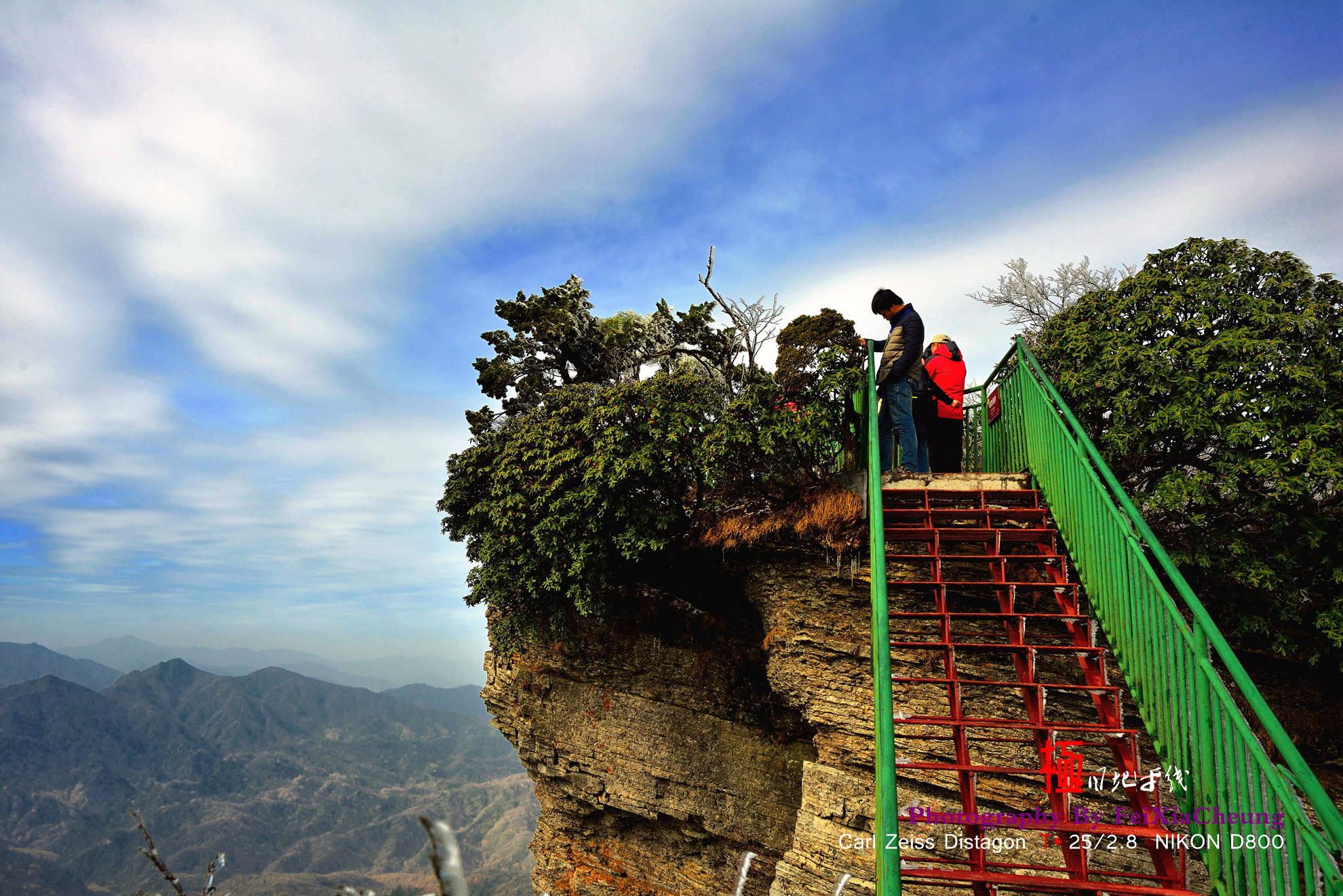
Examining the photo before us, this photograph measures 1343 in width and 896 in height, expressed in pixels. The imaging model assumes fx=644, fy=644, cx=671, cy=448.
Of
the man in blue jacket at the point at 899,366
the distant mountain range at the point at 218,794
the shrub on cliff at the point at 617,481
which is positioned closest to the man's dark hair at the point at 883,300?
the man in blue jacket at the point at 899,366

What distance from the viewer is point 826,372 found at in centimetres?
859

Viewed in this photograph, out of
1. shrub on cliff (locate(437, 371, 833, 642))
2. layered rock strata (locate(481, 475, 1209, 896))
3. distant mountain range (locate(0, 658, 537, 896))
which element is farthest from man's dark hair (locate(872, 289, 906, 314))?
distant mountain range (locate(0, 658, 537, 896))

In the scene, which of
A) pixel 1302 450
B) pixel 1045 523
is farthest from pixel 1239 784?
pixel 1302 450

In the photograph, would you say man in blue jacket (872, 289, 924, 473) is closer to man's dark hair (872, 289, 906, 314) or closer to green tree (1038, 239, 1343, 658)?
man's dark hair (872, 289, 906, 314)

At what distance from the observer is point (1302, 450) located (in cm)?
638

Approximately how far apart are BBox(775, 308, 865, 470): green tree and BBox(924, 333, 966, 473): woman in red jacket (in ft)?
4.03

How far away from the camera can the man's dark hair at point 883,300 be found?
26.7 ft

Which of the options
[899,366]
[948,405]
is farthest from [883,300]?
[948,405]

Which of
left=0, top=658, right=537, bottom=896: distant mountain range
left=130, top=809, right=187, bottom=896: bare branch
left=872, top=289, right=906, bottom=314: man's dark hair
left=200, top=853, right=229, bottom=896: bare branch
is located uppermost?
left=872, top=289, right=906, bottom=314: man's dark hair

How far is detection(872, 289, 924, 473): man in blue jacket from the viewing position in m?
7.87

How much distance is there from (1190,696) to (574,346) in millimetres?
11688

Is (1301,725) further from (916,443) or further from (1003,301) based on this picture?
(1003,301)

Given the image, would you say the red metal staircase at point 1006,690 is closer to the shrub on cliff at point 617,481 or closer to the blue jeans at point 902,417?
the blue jeans at point 902,417

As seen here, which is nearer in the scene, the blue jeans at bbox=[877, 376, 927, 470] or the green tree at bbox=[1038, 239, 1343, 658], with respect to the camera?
the green tree at bbox=[1038, 239, 1343, 658]
